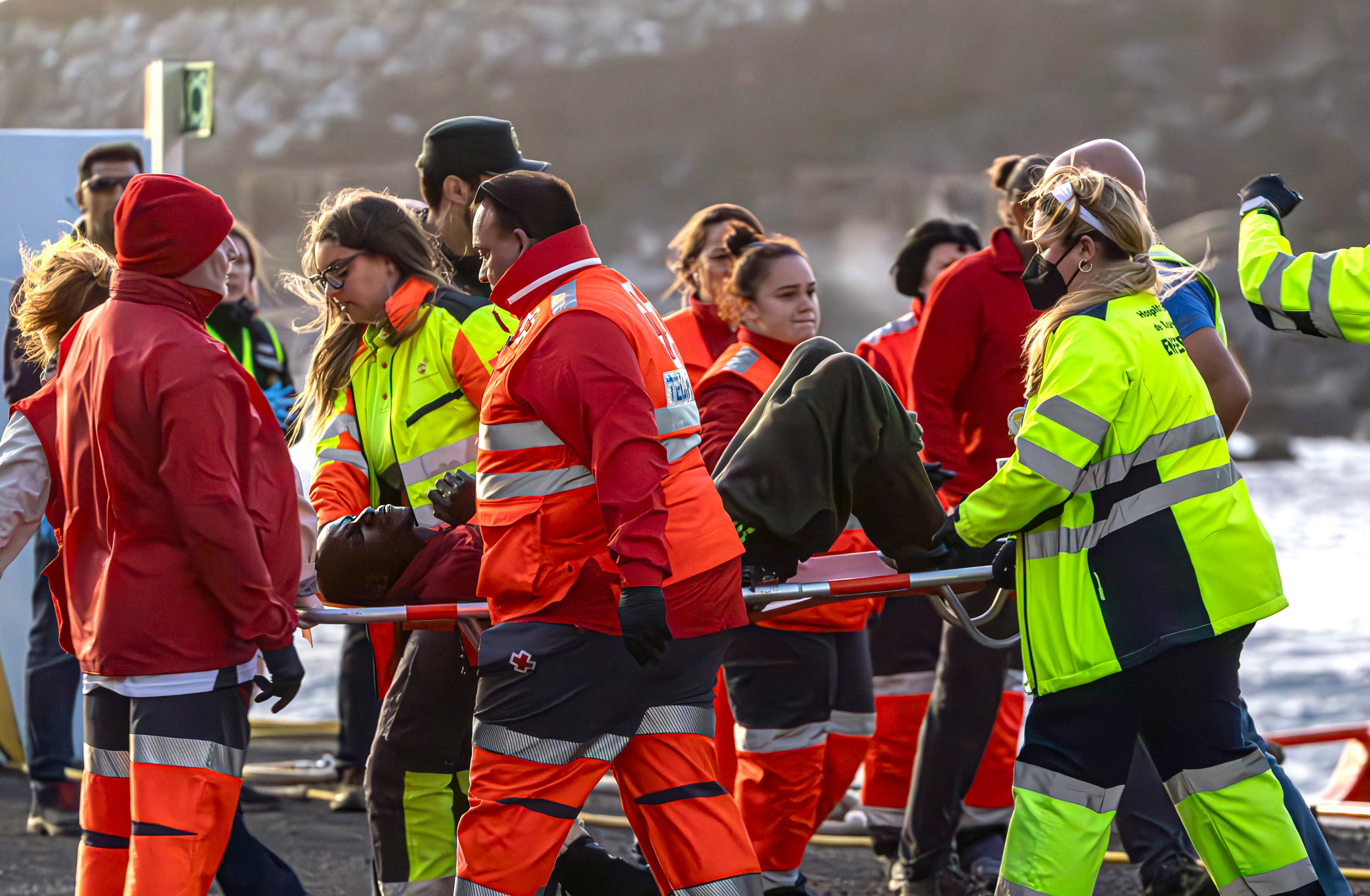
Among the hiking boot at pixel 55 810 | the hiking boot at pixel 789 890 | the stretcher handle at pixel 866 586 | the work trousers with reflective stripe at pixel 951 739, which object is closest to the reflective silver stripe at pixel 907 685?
the work trousers with reflective stripe at pixel 951 739

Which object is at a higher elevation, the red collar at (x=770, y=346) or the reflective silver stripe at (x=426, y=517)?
the red collar at (x=770, y=346)

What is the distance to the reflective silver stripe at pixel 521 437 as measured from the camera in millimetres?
2400

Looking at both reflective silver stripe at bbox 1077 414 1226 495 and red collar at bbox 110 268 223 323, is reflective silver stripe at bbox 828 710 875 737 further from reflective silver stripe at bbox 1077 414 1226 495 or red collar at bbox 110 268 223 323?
red collar at bbox 110 268 223 323

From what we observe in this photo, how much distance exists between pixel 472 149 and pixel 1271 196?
5.35ft

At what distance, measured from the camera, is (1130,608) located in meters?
2.45

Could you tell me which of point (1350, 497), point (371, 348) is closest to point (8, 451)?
point (371, 348)

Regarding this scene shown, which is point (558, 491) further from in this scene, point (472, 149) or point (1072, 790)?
point (472, 149)

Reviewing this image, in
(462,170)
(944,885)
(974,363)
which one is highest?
(462,170)

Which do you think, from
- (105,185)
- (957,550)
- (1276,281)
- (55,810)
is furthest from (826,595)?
(105,185)

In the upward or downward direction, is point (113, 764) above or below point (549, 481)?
below

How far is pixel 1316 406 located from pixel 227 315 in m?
32.6

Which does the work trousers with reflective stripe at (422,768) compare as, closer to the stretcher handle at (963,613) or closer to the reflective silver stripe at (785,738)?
the reflective silver stripe at (785,738)

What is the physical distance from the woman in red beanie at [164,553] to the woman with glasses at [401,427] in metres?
0.32

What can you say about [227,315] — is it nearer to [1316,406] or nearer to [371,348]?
[371,348]
